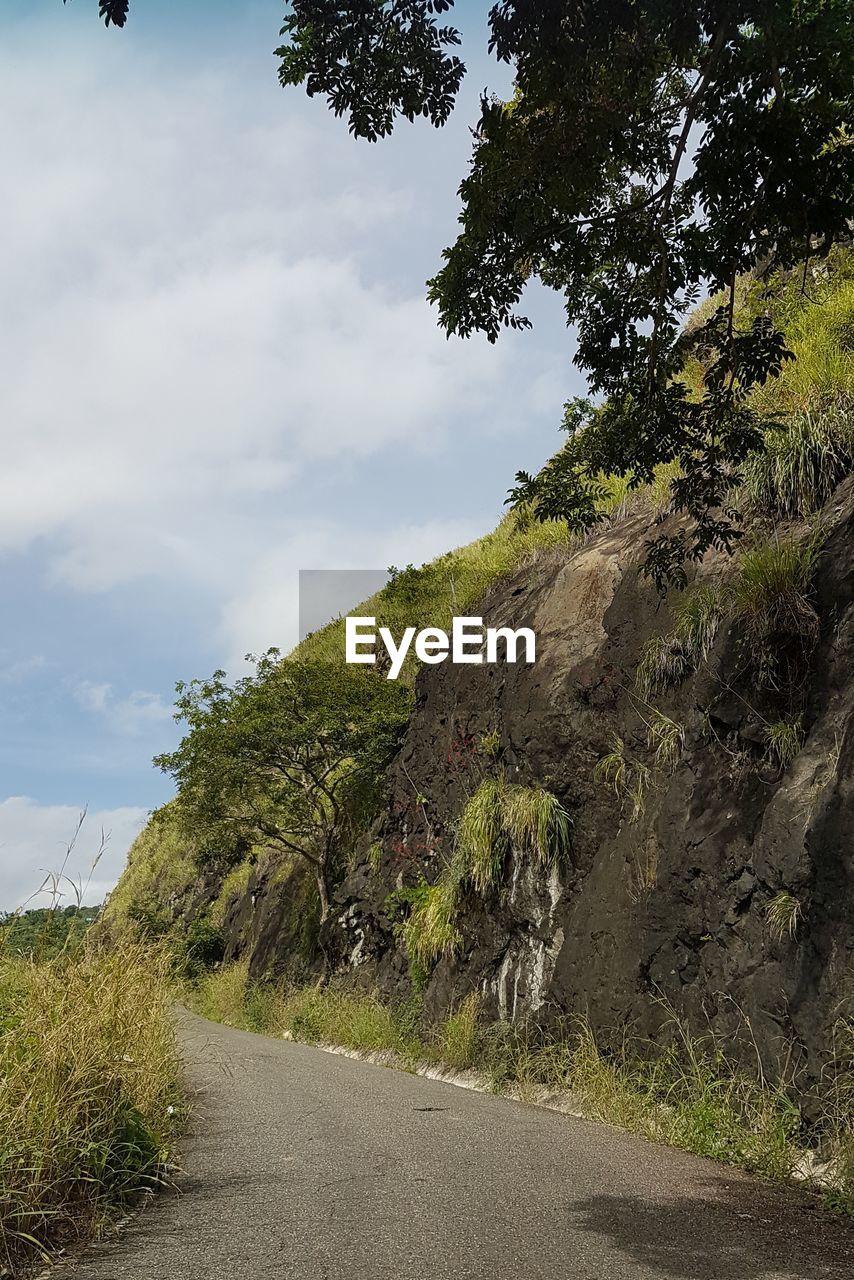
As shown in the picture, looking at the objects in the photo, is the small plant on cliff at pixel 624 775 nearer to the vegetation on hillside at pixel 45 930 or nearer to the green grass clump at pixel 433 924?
the green grass clump at pixel 433 924

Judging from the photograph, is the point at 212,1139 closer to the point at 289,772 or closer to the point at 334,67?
the point at 334,67

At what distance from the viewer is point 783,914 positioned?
7367 mm

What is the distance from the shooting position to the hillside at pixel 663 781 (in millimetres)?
7523

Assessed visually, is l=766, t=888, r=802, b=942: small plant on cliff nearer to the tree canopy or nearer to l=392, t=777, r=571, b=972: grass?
the tree canopy

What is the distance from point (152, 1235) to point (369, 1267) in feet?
3.98

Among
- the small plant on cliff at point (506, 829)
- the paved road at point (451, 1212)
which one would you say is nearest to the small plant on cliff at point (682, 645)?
the small plant on cliff at point (506, 829)

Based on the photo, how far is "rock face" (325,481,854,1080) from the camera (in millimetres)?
7223

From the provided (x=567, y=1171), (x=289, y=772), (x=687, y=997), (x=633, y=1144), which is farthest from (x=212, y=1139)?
(x=289, y=772)

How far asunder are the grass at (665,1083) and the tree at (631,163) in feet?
13.4

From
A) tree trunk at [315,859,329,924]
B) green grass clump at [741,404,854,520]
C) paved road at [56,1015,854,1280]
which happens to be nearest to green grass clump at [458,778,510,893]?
paved road at [56,1015,854,1280]

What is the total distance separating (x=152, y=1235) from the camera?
15.1 ft

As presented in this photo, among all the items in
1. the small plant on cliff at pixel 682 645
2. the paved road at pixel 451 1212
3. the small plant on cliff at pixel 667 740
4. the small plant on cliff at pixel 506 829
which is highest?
the small plant on cliff at pixel 682 645

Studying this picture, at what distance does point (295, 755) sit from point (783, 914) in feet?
52.0

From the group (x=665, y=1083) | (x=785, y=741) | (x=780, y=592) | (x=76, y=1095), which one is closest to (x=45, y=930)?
(x=76, y=1095)
